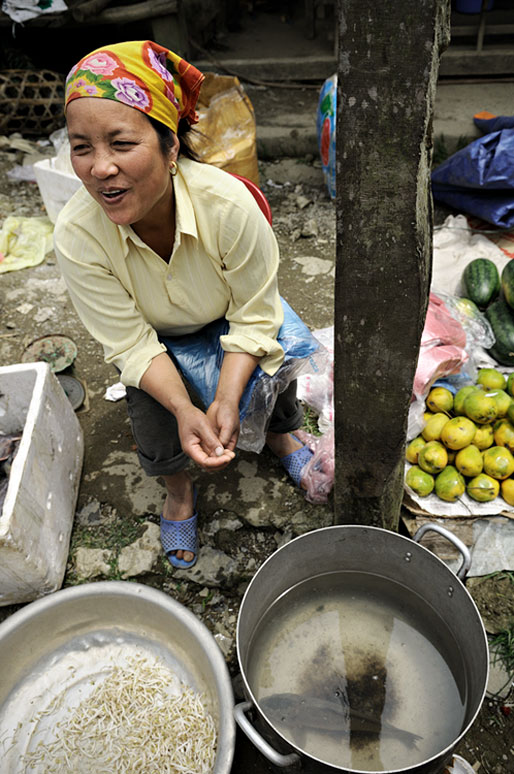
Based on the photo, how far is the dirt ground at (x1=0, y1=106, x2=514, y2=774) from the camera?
204 centimetres

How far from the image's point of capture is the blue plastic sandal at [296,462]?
2.58 m

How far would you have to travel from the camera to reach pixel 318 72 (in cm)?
575

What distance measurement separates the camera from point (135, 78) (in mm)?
1524

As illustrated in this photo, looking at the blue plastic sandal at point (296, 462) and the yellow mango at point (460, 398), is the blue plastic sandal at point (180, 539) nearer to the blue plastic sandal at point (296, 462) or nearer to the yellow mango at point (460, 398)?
the blue plastic sandal at point (296, 462)

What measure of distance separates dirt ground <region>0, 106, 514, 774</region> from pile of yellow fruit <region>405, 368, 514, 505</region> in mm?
384

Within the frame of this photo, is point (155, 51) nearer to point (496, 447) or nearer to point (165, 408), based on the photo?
point (165, 408)

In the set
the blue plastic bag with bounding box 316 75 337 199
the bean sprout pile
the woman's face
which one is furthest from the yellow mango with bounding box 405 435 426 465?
the blue plastic bag with bounding box 316 75 337 199

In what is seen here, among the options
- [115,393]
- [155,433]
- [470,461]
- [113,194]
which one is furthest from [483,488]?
[115,393]

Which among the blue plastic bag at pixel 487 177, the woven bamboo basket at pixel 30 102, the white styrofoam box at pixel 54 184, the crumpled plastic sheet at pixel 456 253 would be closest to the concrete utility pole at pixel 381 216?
the crumpled plastic sheet at pixel 456 253

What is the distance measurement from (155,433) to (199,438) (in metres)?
0.35

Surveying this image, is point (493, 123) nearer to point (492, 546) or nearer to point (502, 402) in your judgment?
point (502, 402)

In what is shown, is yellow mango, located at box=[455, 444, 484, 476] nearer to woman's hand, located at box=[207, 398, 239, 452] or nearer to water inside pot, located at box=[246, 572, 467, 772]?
water inside pot, located at box=[246, 572, 467, 772]

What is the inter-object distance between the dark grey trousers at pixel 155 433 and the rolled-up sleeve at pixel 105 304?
147 mm

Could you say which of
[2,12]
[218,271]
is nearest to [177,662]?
[218,271]
